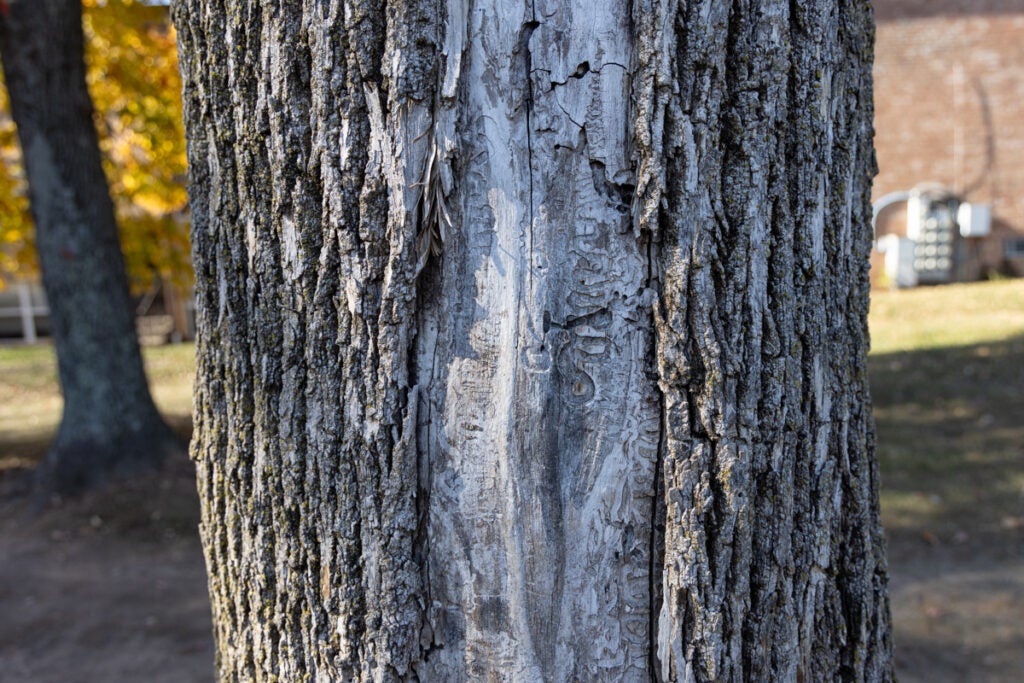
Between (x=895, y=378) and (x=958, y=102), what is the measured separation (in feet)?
32.1

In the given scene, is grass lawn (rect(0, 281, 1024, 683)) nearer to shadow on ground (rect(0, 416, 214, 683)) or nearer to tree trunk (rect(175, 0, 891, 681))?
shadow on ground (rect(0, 416, 214, 683))

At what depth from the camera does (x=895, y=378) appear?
9.37 m

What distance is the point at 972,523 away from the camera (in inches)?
218

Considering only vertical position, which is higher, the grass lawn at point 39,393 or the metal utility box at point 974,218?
the metal utility box at point 974,218

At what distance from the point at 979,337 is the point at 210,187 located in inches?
449

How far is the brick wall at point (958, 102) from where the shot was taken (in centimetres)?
1617

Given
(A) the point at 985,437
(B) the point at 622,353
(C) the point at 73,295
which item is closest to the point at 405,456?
(B) the point at 622,353

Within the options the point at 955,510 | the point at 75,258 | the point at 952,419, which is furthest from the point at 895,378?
the point at 75,258

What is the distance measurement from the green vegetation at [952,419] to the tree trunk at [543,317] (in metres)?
4.72

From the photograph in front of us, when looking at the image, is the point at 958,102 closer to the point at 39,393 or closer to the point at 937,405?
the point at 937,405

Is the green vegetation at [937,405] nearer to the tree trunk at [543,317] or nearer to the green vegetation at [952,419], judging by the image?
the green vegetation at [952,419]

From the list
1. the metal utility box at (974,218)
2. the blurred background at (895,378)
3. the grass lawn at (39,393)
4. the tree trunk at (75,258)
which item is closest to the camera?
the blurred background at (895,378)

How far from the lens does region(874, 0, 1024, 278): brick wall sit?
16.2 meters

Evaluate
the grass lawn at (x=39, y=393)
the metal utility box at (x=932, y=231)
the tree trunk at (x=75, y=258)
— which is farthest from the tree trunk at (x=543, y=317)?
the metal utility box at (x=932, y=231)
